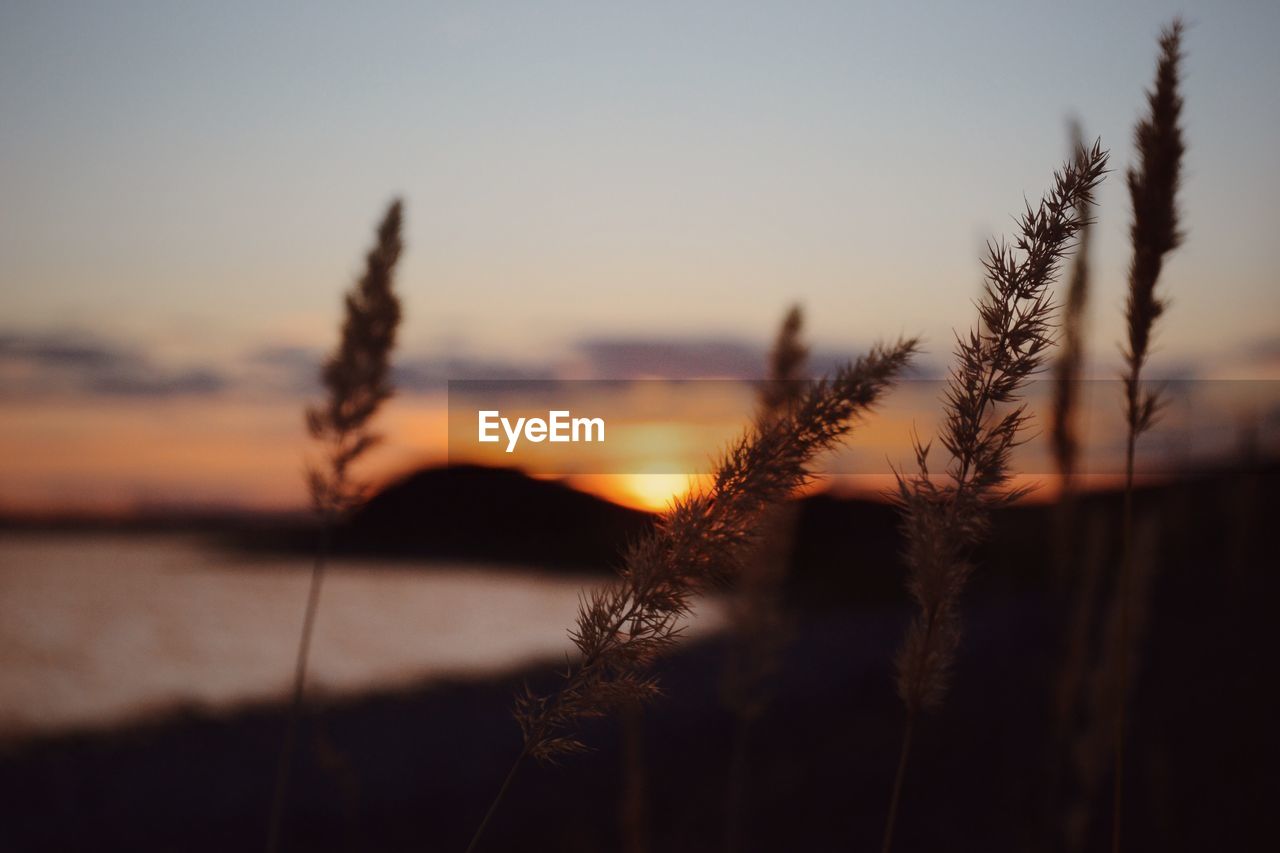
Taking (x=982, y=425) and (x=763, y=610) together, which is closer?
(x=982, y=425)

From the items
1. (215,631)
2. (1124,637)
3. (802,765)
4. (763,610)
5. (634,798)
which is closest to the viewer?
(1124,637)

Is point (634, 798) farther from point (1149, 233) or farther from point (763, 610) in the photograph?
point (1149, 233)

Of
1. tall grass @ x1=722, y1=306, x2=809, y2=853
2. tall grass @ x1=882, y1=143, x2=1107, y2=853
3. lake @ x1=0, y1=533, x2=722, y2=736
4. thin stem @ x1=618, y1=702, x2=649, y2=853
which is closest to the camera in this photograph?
tall grass @ x1=882, y1=143, x2=1107, y2=853

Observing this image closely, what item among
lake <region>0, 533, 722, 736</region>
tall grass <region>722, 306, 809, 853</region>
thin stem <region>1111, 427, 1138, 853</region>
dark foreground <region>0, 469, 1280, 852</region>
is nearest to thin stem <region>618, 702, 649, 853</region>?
dark foreground <region>0, 469, 1280, 852</region>

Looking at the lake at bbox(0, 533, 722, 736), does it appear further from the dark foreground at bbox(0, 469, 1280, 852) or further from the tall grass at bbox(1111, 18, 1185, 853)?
the tall grass at bbox(1111, 18, 1185, 853)

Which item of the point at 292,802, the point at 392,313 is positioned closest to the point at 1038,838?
the point at 392,313

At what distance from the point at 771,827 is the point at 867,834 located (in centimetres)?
80

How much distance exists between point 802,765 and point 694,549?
29.9 ft

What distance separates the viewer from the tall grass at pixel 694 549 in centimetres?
137

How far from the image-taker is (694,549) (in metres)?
1.36

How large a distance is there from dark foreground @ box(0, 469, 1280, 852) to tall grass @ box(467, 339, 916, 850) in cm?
117

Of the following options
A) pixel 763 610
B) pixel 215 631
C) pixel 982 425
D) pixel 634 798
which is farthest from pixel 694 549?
pixel 215 631

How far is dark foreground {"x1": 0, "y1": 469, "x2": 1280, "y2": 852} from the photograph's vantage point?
215 inches

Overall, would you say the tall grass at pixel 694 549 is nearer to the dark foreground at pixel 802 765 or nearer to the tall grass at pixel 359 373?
the dark foreground at pixel 802 765
